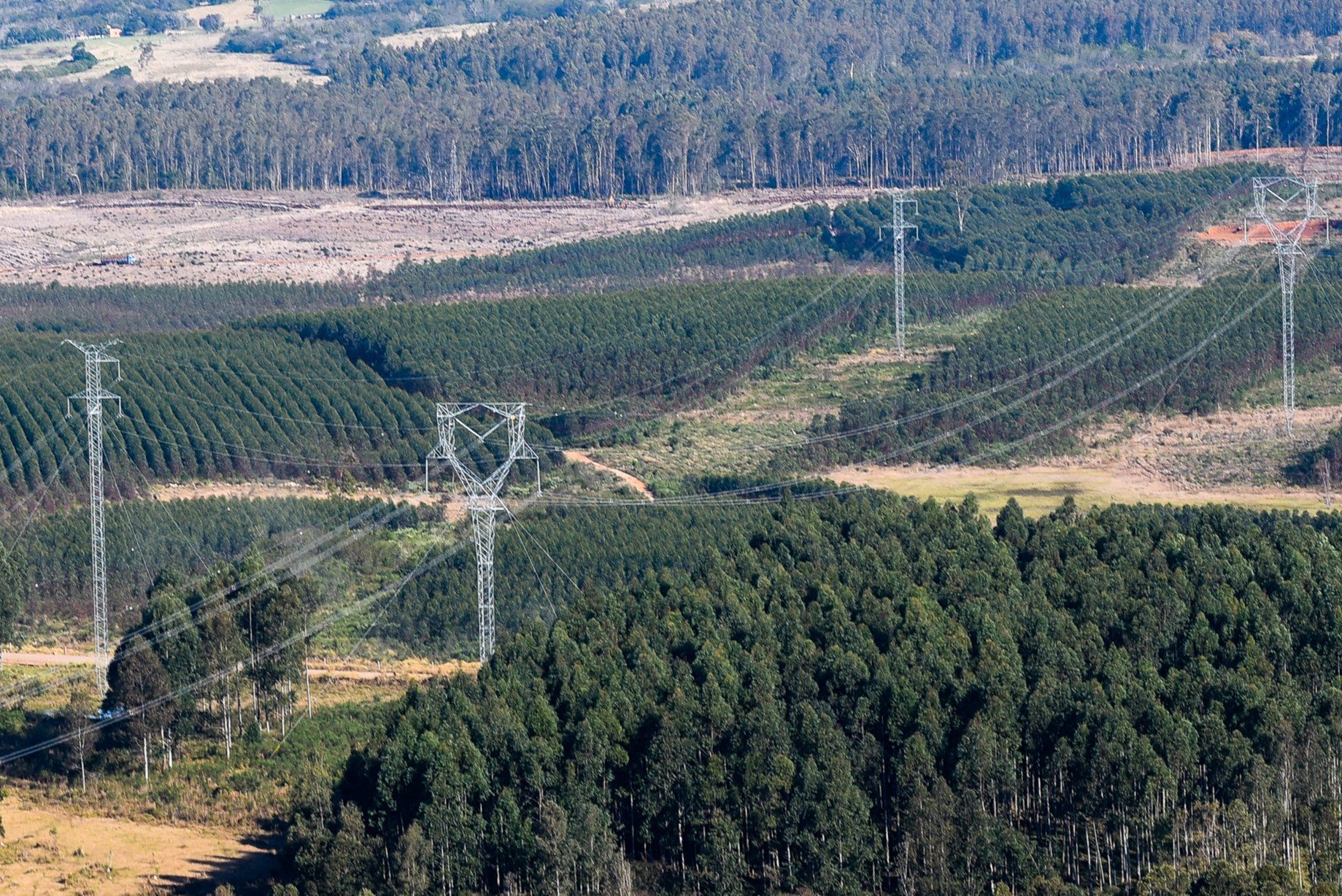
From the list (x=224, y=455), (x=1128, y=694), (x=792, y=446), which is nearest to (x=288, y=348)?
(x=224, y=455)

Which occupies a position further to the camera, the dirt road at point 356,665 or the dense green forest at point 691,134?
the dense green forest at point 691,134

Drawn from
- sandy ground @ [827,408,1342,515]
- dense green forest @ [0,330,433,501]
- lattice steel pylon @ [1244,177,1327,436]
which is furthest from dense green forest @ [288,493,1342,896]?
dense green forest @ [0,330,433,501]

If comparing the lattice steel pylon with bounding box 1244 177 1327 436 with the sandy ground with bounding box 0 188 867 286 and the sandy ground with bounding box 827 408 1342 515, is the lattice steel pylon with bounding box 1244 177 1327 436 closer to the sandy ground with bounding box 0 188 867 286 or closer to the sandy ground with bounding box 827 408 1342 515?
the sandy ground with bounding box 827 408 1342 515

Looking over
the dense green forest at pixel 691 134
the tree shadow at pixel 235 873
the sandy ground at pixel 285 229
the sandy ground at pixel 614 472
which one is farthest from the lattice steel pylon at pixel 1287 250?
the tree shadow at pixel 235 873

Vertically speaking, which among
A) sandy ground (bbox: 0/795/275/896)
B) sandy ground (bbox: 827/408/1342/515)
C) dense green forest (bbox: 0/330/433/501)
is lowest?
sandy ground (bbox: 0/795/275/896)

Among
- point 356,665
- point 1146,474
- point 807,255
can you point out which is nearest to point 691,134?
point 807,255

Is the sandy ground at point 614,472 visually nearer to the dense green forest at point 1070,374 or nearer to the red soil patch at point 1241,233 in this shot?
the dense green forest at point 1070,374

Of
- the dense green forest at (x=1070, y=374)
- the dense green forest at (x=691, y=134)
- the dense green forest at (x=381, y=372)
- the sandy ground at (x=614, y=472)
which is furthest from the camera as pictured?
the dense green forest at (x=691, y=134)
